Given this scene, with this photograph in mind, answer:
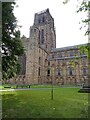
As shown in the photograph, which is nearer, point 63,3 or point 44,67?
point 63,3

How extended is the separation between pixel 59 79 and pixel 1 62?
50.3 meters

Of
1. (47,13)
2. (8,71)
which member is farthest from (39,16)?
(8,71)

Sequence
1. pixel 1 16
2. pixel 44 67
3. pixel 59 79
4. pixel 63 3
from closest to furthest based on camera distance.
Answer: pixel 63 3 → pixel 1 16 → pixel 59 79 → pixel 44 67

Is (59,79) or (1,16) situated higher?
(1,16)

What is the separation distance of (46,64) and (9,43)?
54072 mm

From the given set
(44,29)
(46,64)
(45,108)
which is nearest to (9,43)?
(45,108)

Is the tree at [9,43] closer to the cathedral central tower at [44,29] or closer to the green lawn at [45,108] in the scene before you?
the green lawn at [45,108]

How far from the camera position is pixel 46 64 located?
72750mm

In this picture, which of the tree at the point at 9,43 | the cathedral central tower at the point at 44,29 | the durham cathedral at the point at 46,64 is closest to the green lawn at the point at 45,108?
the tree at the point at 9,43

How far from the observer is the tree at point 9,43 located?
17.1 metres

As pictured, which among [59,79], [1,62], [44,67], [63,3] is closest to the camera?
[63,3]

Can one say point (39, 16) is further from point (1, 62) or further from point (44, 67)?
point (1, 62)

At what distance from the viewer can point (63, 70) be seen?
2653 inches

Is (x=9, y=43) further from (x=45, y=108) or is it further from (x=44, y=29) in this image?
(x=44, y=29)
